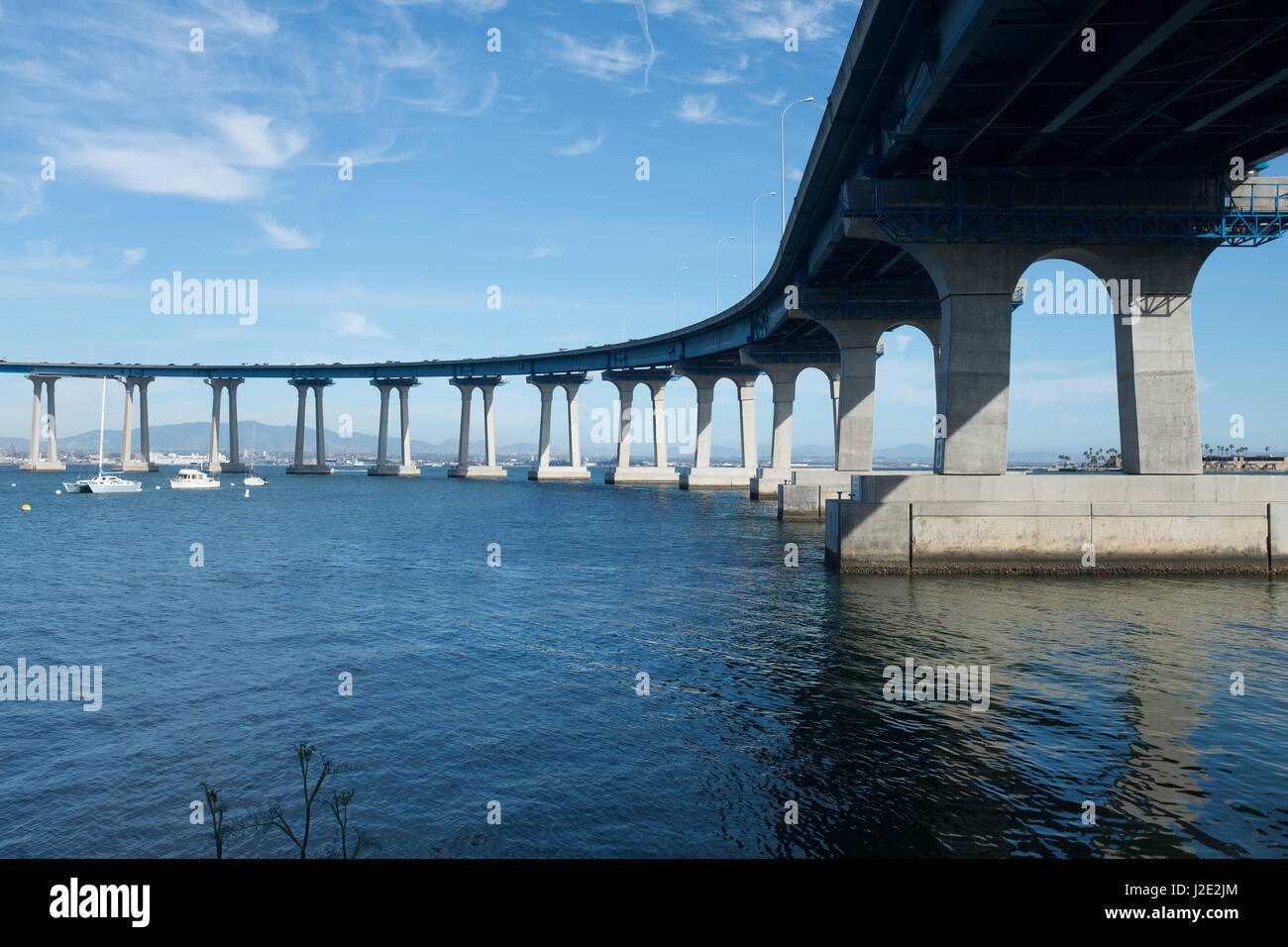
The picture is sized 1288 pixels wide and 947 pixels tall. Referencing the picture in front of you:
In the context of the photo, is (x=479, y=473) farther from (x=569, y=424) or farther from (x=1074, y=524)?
(x=1074, y=524)

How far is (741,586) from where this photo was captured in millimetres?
35031

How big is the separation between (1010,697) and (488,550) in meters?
33.9

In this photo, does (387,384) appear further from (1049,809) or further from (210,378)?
(1049,809)

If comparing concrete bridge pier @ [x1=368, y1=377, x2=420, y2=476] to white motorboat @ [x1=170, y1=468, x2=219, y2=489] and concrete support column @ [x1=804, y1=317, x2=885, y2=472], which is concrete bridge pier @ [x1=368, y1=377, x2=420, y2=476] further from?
concrete support column @ [x1=804, y1=317, x2=885, y2=472]

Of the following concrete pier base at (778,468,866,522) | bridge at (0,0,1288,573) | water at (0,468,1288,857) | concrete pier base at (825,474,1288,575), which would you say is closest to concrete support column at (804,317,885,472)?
concrete pier base at (778,468,866,522)

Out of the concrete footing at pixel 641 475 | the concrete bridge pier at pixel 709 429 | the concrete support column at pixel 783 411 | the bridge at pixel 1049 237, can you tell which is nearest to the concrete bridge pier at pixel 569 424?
the concrete footing at pixel 641 475

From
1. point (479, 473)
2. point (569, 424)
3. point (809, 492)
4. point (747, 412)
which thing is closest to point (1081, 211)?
point (809, 492)

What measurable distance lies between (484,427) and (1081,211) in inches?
5649

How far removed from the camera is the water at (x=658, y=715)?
12.1 meters

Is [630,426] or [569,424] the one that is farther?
[569,424]

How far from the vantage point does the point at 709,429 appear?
5157 inches

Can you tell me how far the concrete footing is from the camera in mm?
152250

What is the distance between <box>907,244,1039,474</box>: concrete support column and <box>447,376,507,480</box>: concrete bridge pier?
135 meters
